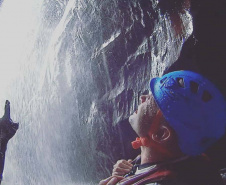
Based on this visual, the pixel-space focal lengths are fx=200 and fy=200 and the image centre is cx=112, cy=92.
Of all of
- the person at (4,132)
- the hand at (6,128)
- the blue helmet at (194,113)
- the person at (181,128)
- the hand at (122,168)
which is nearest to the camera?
the person at (181,128)

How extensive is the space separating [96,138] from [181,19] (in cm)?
298

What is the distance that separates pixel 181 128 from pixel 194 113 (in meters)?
0.16

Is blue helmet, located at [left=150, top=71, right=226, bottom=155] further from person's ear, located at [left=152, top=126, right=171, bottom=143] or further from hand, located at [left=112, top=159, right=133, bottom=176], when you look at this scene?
hand, located at [left=112, top=159, right=133, bottom=176]

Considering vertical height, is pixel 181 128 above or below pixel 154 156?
above

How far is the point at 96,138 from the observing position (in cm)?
448

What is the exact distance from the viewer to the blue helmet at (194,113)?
164cm

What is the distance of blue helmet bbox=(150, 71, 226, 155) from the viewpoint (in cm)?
164

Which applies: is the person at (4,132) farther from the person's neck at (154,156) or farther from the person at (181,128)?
the person's neck at (154,156)

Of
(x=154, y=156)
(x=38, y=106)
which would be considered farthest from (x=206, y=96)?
(x=38, y=106)

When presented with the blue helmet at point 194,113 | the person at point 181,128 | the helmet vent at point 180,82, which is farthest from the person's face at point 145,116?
the helmet vent at point 180,82

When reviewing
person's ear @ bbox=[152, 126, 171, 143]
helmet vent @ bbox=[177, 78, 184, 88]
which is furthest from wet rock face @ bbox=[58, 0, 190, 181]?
person's ear @ bbox=[152, 126, 171, 143]

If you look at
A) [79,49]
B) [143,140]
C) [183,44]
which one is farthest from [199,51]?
[79,49]

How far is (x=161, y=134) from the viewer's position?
5.82ft

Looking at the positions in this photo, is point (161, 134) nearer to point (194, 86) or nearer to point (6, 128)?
point (194, 86)
